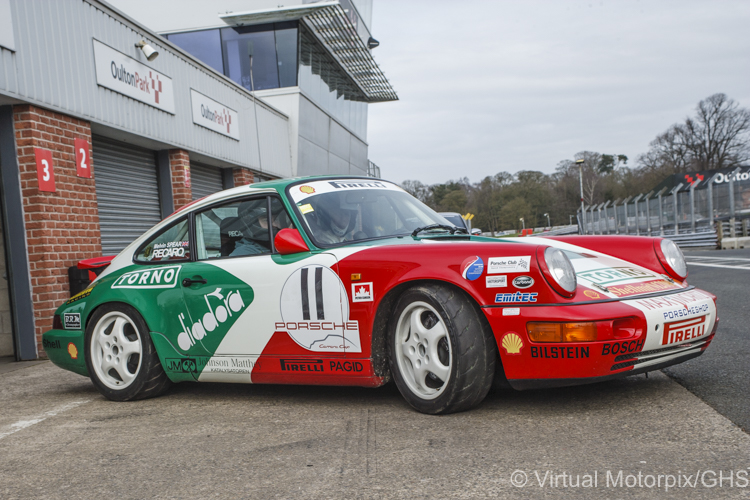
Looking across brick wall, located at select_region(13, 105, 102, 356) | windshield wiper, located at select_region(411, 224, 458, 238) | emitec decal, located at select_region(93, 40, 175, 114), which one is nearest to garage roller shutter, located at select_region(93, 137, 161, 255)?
emitec decal, located at select_region(93, 40, 175, 114)

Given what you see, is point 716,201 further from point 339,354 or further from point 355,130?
point 339,354

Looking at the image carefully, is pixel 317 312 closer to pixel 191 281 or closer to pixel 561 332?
pixel 191 281

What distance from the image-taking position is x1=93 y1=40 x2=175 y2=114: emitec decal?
876 cm

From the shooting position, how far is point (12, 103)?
6.93m

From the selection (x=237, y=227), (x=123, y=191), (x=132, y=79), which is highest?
(x=132, y=79)

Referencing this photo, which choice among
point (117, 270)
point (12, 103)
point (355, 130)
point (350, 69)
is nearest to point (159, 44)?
point (12, 103)

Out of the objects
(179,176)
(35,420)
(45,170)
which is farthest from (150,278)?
(179,176)

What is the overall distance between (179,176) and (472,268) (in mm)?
9183

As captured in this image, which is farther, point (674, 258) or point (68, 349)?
point (68, 349)

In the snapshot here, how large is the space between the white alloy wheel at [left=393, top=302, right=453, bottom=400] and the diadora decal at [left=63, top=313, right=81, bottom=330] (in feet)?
8.16

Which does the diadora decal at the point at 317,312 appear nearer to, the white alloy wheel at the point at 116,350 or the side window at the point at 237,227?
the side window at the point at 237,227

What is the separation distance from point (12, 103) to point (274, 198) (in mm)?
4552

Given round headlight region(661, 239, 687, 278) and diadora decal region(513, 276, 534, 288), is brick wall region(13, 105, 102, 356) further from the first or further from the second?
round headlight region(661, 239, 687, 278)

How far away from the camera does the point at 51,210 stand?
286 inches
